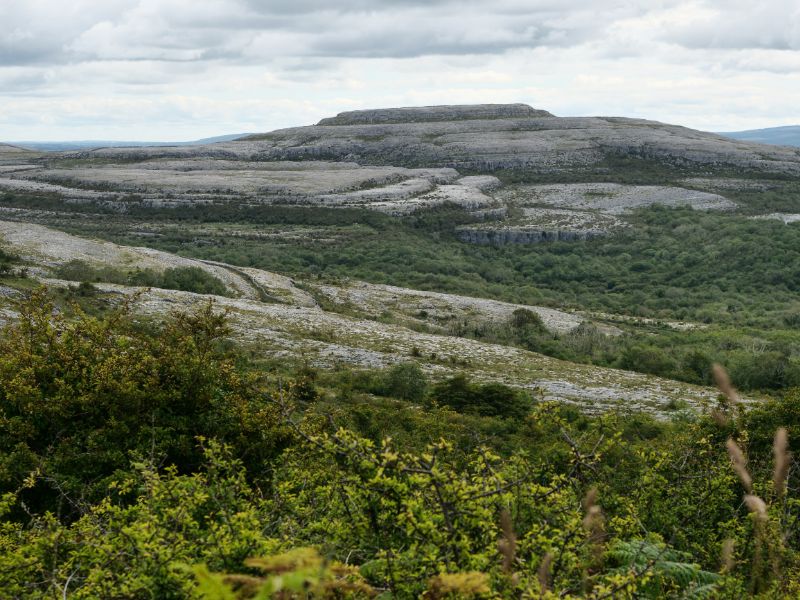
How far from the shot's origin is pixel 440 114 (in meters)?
157

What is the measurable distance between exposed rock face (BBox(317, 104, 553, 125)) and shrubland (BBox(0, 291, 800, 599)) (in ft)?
467

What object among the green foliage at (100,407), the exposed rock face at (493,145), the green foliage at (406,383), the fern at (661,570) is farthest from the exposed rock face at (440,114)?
the fern at (661,570)

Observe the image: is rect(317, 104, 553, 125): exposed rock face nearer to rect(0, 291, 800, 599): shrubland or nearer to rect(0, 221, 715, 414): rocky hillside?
rect(0, 221, 715, 414): rocky hillside

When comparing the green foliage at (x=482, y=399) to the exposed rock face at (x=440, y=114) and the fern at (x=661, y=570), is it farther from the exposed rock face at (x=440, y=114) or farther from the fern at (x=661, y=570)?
the exposed rock face at (x=440, y=114)

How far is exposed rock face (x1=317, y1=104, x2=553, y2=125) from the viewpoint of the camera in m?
154

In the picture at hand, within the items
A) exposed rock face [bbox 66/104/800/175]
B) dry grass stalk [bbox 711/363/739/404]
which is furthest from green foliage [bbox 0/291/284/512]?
exposed rock face [bbox 66/104/800/175]

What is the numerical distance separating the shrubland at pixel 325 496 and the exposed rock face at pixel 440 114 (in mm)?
142386

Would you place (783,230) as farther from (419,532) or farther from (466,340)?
(419,532)

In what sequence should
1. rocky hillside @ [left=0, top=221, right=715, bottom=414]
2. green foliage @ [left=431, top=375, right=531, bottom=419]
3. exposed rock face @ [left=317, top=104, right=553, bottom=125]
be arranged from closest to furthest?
1. green foliage @ [left=431, top=375, right=531, bottom=419]
2. rocky hillside @ [left=0, top=221, right=715, bottom=414]
3. exposed rock face @ [left=317, top=104, right=553, bottom=125]

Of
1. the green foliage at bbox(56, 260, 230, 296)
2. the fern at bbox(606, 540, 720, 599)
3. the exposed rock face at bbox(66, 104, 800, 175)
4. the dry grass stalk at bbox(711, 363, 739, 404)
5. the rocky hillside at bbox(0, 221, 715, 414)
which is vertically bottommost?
the rocky hillside at bbox(0, 221, 715, 414)

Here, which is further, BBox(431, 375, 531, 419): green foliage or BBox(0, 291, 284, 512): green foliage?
BBox(431, 375, 531, 419): green foliage

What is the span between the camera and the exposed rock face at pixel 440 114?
6083 inches

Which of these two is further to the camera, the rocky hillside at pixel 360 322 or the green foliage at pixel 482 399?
the rocky hillside at pixel 360 322

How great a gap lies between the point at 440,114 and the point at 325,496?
15533cm
